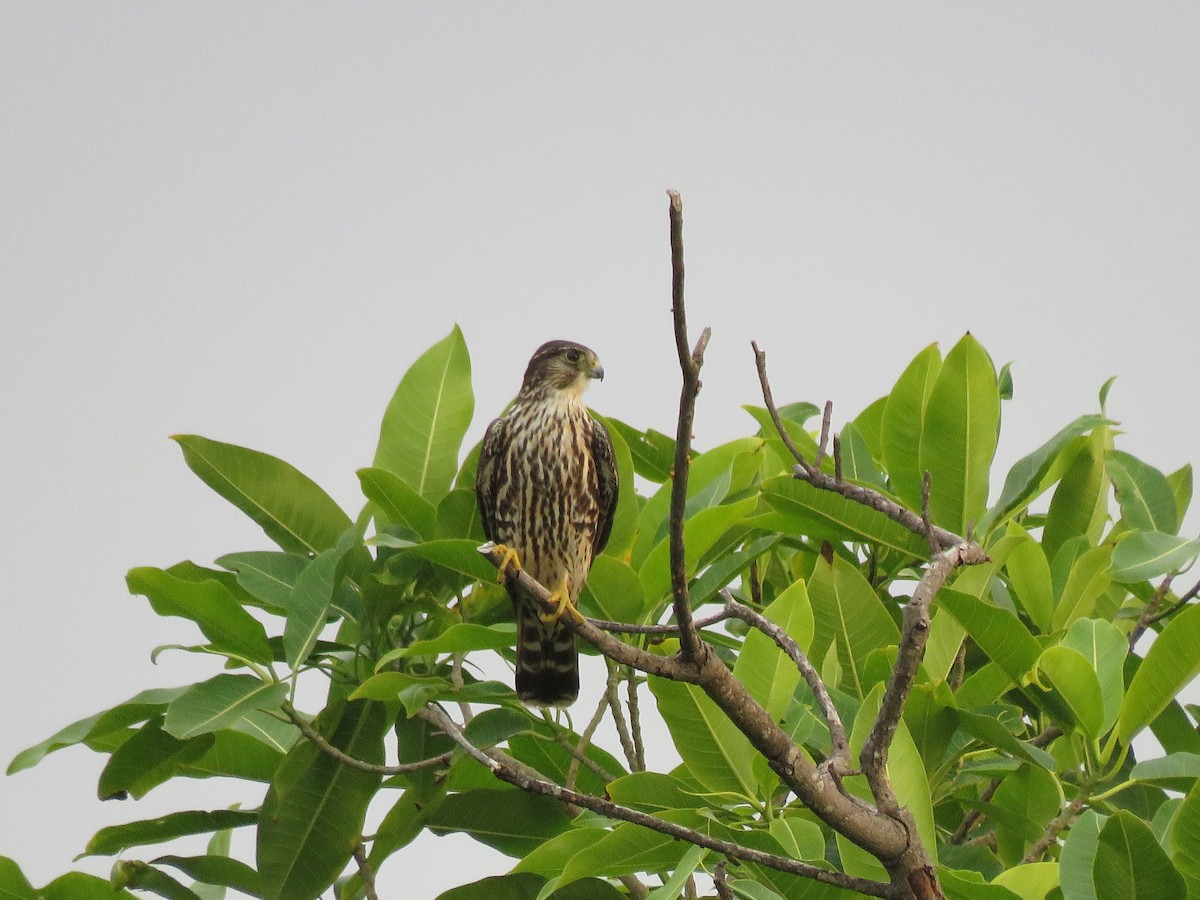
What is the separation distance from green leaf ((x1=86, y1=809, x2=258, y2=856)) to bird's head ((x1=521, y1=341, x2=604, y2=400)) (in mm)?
1596

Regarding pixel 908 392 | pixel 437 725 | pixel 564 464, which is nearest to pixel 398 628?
pixel 437 725

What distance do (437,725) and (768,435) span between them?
108 centimetres

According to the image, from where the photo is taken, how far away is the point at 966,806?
10.1 ft

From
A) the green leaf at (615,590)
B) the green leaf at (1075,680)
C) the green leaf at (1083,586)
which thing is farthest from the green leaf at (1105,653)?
the green leaf at (615,590)

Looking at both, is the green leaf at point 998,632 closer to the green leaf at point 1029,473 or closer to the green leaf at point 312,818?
the green leaf at point 1029,473

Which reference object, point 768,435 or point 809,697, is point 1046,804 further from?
point 768,435

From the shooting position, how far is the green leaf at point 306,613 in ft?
9.78

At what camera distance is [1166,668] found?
2.62 m

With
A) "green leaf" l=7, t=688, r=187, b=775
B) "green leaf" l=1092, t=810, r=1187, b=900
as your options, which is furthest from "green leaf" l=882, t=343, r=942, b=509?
"green leaf" l=7, t=688, r=187, b=775

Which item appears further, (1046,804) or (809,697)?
(809,697)

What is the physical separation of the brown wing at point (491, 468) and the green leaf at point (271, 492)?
43 centimetres

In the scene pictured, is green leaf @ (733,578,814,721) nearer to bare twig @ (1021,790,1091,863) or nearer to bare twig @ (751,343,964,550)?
bare twig @ (751,343,964,550)

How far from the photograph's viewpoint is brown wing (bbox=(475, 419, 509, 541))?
372 centimetres

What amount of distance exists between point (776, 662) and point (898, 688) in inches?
21.7
